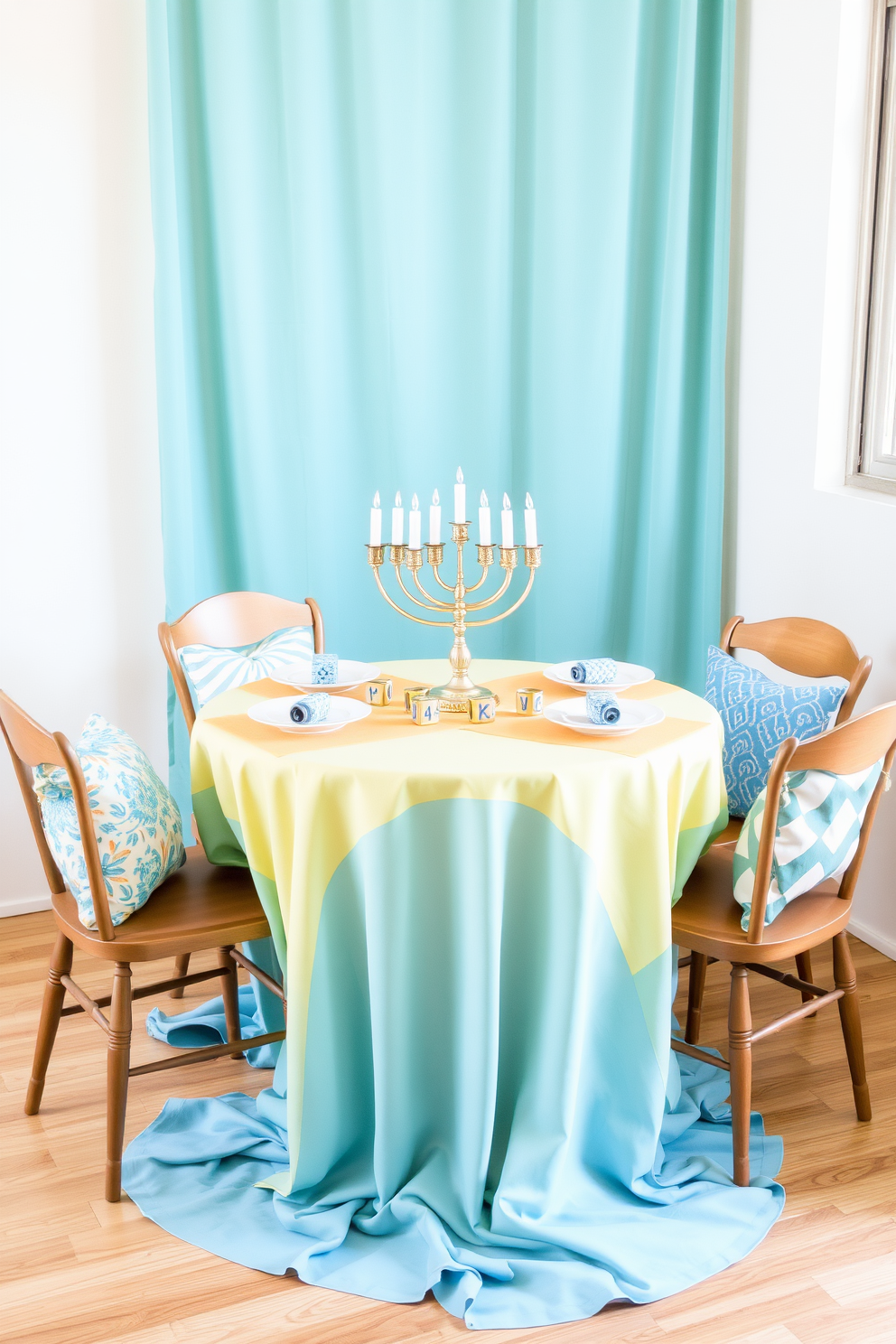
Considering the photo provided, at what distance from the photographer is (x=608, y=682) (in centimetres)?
236

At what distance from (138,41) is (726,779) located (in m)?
2.22

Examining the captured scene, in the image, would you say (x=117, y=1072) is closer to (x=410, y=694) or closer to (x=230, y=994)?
(x=230, y=994)

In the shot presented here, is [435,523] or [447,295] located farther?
[447,295]

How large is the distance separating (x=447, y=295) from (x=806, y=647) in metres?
1.34

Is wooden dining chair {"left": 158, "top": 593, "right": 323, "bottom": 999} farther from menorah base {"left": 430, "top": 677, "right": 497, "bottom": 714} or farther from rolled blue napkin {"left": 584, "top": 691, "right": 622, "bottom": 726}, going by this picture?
rolled blue napkin {"left": 584, "top": 691, "right": 622, "bottom": 726}

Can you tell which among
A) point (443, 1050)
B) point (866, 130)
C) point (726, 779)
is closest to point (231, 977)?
point (443, 1050)

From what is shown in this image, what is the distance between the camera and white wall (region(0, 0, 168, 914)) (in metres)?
2.86

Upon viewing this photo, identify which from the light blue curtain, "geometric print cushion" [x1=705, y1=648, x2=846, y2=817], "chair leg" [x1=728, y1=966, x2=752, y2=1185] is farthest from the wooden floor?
the light blue curtain

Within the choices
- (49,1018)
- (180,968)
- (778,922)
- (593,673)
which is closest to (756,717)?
(593,673)

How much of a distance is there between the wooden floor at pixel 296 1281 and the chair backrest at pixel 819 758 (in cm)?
49

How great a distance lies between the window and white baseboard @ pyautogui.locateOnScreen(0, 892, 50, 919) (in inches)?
94.0

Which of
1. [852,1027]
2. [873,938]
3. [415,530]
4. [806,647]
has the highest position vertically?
[415,530]

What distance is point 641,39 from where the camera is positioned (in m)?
3.20

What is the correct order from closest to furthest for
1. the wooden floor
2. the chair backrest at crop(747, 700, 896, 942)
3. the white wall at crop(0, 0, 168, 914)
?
the wooden floor → the chair backrest at crop(747, 700, 896, 942) → the white wall at crop(0, 0, 168, 914)
